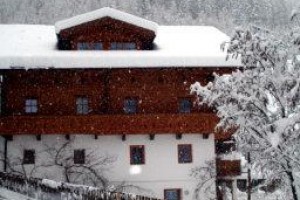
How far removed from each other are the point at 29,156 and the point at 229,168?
1007cm

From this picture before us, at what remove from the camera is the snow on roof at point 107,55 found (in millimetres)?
23953

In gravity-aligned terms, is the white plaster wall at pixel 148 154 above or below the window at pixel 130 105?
below

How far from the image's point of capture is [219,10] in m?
87.7

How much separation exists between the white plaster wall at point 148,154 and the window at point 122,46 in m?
5.23

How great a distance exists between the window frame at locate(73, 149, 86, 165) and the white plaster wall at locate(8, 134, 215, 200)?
26cm

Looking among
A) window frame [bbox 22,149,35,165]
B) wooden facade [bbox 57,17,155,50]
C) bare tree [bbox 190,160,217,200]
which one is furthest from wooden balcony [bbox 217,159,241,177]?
window frame [bbox 22,149,35,165]

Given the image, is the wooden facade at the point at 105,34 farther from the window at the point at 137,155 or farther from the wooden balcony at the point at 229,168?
the wooden balcony at the point at 229,168

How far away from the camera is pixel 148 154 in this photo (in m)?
24.9

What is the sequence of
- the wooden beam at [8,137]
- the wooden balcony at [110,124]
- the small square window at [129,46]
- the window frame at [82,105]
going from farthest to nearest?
the small square window at [129,46], the window frame at [82,105], the wooden beam at [8,137], the wooden balcony at [110,124]

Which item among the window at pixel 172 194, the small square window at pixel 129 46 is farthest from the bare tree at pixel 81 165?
the small square window at pixel 129 46

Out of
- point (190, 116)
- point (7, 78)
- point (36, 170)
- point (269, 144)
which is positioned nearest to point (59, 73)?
point (7, 78)

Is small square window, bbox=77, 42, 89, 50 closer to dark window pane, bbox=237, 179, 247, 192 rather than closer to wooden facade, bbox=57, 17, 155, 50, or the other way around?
wooden facade, bbox=57, 17, 155, 50

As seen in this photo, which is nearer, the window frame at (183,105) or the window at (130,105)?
the window at (130,105)

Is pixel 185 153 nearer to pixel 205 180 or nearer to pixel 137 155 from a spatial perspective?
pixel 205 180
